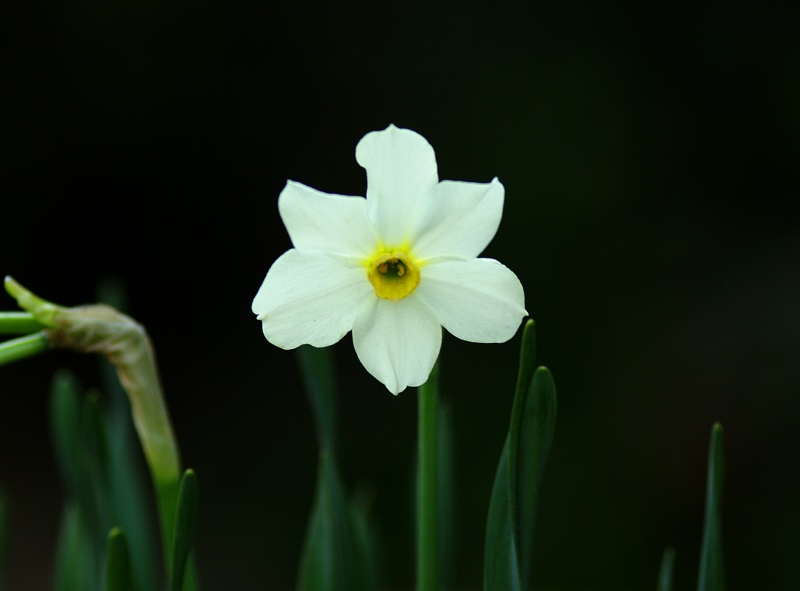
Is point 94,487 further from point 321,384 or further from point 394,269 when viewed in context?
point 394,269

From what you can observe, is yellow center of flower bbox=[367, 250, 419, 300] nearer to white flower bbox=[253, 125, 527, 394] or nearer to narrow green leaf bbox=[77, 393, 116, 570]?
white flower bbox=[253, 125, 527, 394]

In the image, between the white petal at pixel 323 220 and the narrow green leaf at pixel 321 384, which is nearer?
the white petal at pixel 323 220

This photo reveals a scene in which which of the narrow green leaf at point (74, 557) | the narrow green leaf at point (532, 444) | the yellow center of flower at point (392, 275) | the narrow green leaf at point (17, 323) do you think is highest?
the yellow center of flower at point (392, 275)

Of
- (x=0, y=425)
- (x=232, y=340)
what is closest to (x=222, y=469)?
(x=232, y=340)

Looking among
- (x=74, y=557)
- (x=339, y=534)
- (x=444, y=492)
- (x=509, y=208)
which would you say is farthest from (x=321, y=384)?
(x=509, y=208)

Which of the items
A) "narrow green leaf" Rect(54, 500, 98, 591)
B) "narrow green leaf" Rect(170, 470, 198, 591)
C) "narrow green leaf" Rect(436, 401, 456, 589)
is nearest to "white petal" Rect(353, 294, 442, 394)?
"narrow green leaf" Rect(170, 470, 198, 591)

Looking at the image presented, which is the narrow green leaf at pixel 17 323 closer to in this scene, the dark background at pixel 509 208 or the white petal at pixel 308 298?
the white petal at pixel 308 298

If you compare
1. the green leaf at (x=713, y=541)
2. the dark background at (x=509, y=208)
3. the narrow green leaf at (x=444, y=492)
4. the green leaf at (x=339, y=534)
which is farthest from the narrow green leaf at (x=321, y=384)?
the dark background at (x=509, y=208)
